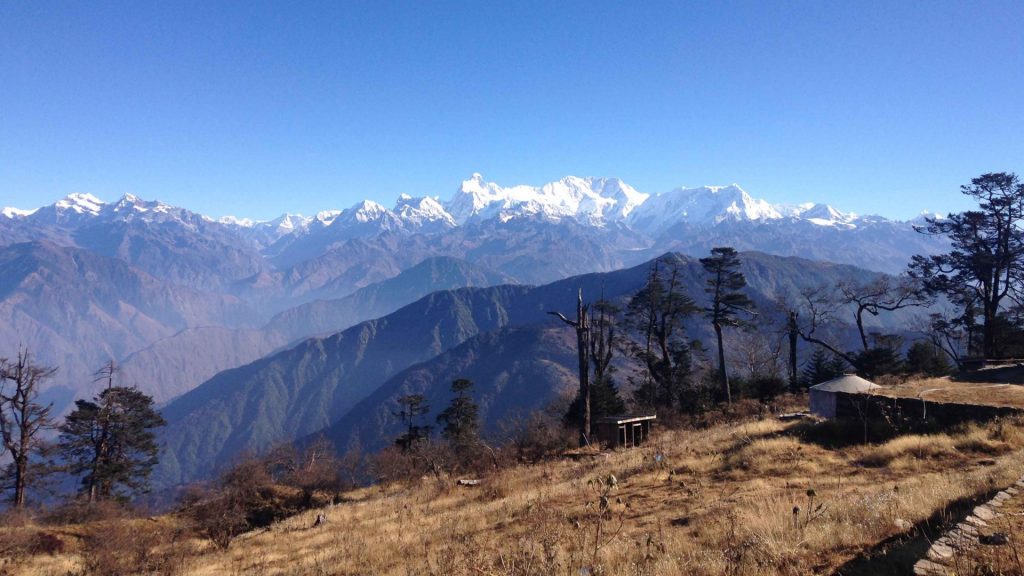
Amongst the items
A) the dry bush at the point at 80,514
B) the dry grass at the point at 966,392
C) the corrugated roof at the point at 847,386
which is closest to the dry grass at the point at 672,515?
the dry grass at the point at 966,392

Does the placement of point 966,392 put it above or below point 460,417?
above

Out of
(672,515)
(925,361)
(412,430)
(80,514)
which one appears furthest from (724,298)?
(80,514)

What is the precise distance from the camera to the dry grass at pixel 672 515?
266 inches

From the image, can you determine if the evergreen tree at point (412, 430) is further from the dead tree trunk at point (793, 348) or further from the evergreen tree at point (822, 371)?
the evergreen tree at point (822, 371)

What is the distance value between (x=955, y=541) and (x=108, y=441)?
43399 millimetres

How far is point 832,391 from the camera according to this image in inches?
733

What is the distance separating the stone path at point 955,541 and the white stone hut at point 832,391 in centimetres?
1253

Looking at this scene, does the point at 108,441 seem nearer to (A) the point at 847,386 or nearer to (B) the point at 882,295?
(A) the point at 847,386

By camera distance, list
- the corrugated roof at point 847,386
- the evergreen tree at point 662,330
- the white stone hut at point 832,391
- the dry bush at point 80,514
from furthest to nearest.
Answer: the evergreen tree at point 662,330 → the dry bush at point 80,514 → the corrugated roof at point 847,386 → the white stone hut at point 832,391

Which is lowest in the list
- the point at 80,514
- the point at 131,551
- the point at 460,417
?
the point at 460,417

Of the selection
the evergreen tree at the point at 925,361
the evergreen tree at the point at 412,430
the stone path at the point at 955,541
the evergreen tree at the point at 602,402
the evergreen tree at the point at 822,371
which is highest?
the stone path at the point at 955,541

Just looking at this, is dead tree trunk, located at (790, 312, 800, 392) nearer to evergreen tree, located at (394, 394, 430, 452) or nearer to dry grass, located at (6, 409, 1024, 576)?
dry grass, located at (6, 409, 1024, 576)

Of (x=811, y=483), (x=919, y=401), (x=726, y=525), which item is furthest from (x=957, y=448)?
(x=726, y=525)

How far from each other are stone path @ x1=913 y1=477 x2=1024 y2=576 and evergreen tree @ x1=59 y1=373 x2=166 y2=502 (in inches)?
1601
